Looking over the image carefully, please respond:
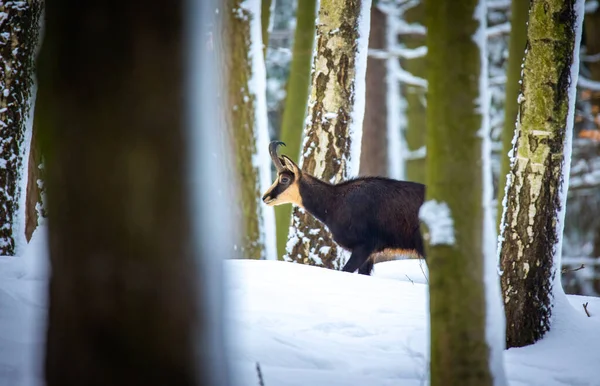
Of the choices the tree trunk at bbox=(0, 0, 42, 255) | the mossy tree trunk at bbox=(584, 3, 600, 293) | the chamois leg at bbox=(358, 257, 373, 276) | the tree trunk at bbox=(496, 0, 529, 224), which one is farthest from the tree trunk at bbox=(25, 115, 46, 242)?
the mossy tree trunk at bbox=(584, 3, 600, 293)

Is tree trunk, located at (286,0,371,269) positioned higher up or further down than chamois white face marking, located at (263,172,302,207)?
higher up

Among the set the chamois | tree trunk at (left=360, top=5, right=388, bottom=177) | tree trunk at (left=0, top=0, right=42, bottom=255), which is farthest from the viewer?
tree trunk at (left=360, top=5, right=388, bottom=177)

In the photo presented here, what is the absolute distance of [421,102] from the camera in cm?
2173

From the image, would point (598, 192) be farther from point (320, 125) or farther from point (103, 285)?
point (103, 285)

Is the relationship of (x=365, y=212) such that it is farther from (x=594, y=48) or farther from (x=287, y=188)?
(x=594, y=48)

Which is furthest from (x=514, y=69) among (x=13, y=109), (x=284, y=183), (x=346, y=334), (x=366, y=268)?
(x=13, y=109)

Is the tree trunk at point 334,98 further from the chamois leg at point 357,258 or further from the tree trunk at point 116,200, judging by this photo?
the tree trunk at point 116,200

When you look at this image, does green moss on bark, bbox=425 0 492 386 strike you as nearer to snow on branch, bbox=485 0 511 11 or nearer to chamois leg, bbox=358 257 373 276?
chamois leg, bbox=358 257 373 276

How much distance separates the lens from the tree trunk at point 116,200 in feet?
8.59

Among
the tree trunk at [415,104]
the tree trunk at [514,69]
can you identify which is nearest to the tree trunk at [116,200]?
the tree trunk at [514,69]

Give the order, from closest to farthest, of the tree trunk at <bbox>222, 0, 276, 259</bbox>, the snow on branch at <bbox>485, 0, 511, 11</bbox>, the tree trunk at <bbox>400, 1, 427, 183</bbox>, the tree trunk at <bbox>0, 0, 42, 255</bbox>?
1. the tree trunk at <bbox>0, 0, 42, 255</bbox>
2. the tree trunk at <bbox>222, 0, 276, 259</bbox>
3. the snow on branch at <bbox>485, 0, 511, 11</bbox>
4. the tree trunk at <bbox>400, 1, 427, 183</bbox>

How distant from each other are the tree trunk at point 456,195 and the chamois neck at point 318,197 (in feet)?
13.8

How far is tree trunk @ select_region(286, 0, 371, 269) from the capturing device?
798 cm

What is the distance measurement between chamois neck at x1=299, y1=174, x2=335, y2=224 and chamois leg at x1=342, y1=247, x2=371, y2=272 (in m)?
0.55
